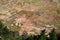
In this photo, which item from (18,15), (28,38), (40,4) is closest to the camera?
(28,38)

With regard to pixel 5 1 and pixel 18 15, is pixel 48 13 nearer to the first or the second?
pixel 18 15

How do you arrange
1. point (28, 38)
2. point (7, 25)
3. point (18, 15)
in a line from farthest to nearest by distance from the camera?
point (18, 15) < point (7, 25) < point (28, 38)

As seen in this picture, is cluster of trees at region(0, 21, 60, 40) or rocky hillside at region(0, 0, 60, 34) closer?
cluster of trees at region(0, 21, 60, 40)

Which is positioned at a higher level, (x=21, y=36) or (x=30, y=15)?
(x=30, y=15)

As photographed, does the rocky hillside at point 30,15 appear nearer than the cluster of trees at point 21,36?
No

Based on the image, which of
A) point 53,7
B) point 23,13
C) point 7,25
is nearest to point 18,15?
point 23,13

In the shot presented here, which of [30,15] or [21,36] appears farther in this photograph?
[30,15]

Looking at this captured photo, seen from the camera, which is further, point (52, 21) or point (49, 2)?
point (49, 2)

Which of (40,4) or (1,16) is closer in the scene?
(1,16)

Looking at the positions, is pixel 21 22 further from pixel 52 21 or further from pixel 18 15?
pixel 52 21
